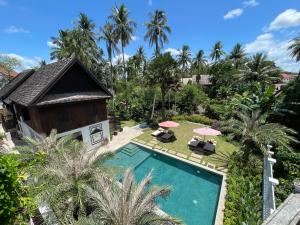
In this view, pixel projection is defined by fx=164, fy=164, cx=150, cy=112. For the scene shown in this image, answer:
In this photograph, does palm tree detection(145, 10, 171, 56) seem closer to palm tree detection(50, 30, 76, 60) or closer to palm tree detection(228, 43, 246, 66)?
palm tree detection(50, 30, 76, 60)

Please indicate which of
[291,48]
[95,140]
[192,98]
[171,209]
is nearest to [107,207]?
[171,209]

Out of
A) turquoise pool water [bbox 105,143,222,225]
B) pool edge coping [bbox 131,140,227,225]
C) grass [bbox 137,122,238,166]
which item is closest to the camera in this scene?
pool edge coping [bbox 131,140,227,225]

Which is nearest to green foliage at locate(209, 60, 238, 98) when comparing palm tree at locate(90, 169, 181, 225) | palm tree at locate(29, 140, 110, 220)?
palm tree at locate(90, 169, 181, 225)

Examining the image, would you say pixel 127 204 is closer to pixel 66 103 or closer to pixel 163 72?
pixel 66 103

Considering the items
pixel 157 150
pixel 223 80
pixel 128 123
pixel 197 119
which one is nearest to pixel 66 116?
pixel 157 150

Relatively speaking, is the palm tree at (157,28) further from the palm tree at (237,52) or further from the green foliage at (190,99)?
the palm tree at (237,52)

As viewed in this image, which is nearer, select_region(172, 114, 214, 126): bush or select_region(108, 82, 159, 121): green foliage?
select_region(172, 114, 214, 126): bush

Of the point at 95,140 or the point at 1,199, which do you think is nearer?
the point at 1,199

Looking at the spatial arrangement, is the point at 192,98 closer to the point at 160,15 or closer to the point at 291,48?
the point at 160,15

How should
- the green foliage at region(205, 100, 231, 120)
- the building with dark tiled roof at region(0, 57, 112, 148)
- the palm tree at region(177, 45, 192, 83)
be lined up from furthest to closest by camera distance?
the palm tree at region(177, 45, 192, 83)
the green foliage at region(205, 100, 231, 120)
the building with dark tiled roof at region(0, 57, 112, 148)
